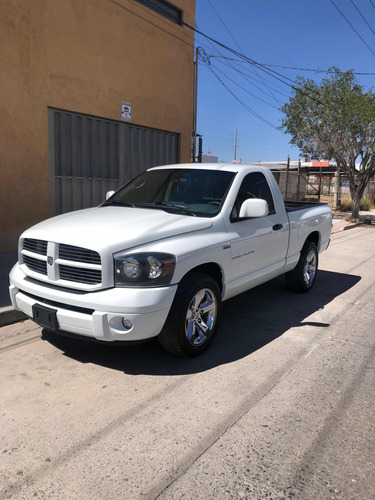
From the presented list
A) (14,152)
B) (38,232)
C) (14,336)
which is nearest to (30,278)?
(38,232)

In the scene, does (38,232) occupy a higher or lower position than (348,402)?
higher

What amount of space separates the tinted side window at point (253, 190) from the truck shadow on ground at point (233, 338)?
4.45ft

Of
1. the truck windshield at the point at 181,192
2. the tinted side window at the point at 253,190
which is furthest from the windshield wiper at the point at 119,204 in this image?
the tinted side window at the point at 253,190

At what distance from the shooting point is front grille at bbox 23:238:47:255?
12.5 ft

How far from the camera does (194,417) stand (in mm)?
3078

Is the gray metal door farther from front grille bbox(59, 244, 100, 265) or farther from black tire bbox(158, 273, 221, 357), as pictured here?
black tire bbox(158, 273, 221, 357)

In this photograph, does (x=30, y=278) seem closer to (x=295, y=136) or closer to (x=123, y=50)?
(x=123, y=50)

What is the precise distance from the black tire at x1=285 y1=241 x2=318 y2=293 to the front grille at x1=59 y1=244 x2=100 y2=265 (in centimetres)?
371

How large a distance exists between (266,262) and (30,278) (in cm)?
274

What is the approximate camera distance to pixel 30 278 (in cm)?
398

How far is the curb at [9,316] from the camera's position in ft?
15.7

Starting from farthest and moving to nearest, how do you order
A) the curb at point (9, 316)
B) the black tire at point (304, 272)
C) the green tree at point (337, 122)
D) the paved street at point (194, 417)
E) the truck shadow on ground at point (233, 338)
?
the green tree at point (337, 122)
the black tire at point (304, 272)
the curb at point (9, 316)
the truck shadow on ground at point (233, 338)
the paved street at point (194, 417)

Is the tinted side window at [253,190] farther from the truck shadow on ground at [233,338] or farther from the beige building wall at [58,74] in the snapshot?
the beige building wall at [58,74]

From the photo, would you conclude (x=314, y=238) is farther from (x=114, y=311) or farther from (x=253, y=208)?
(x=114, y=311)
